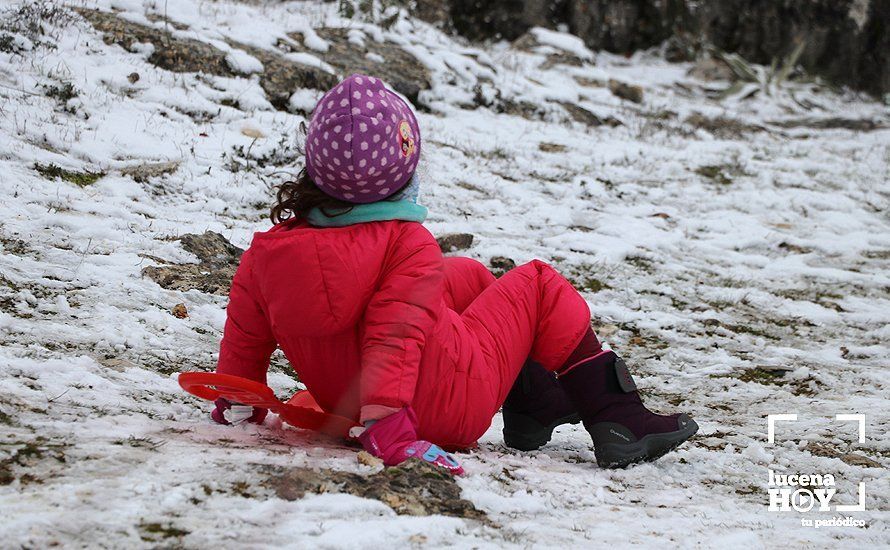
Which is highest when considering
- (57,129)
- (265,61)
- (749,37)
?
(749,37)

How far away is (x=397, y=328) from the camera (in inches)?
97.3

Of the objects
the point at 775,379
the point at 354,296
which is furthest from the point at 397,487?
the point at 775,379

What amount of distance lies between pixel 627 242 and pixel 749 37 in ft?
Answer: 49.7

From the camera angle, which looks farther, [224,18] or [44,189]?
[224,18]

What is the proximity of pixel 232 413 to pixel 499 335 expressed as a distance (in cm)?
101

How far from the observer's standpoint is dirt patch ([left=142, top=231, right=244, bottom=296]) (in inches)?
165

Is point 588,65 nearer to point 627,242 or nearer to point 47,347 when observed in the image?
point 627,242

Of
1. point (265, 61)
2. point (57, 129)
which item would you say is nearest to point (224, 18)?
point (265, 61)

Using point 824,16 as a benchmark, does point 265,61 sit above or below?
below

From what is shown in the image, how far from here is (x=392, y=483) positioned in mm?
2264

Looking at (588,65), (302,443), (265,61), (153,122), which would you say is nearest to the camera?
(302,443)

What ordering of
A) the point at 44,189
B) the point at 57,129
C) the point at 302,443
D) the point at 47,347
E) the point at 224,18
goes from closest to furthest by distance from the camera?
the point at 302,443
the point at 47,347
the point at 44,189
the point at 57,129
the point at 224,18

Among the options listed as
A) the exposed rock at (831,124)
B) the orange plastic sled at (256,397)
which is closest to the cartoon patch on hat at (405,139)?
the orange plastic sled at (256,397)

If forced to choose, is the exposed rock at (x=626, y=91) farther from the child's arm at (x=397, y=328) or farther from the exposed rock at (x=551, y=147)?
the child's arm at (x=397, y=328)
